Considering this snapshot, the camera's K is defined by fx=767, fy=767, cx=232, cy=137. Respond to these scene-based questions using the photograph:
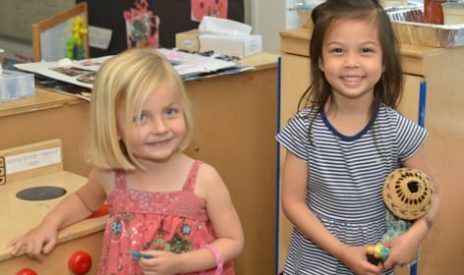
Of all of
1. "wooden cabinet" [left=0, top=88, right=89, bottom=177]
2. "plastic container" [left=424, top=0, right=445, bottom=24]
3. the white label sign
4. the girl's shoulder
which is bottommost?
the white label sign

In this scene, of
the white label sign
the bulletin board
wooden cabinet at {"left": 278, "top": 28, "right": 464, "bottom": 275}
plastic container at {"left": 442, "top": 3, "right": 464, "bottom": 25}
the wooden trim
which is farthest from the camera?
the bulletin board

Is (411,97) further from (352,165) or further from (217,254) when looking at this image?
(217,254)

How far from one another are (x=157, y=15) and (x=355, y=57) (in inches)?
57.7

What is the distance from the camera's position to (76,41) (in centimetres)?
263

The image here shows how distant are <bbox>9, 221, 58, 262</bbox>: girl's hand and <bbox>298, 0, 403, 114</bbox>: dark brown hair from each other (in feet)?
1.85

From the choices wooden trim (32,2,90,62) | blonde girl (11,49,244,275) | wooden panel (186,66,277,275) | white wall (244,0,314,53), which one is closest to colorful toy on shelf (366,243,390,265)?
blonde girl (11,49,244,275)


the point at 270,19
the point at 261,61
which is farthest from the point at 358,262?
the point at 270,19

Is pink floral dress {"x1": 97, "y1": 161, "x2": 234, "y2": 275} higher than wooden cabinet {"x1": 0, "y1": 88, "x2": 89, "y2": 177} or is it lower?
lower

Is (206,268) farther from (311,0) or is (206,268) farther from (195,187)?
(311,0)

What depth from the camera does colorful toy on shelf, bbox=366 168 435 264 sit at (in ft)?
4.63

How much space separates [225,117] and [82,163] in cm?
51

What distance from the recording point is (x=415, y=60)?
1770mm

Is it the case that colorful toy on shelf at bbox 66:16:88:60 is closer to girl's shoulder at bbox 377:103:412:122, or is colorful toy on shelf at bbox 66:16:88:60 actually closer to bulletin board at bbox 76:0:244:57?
bulletin board at bbox 76:0:244:57

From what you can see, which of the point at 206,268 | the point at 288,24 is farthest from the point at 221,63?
the point at 206,268
